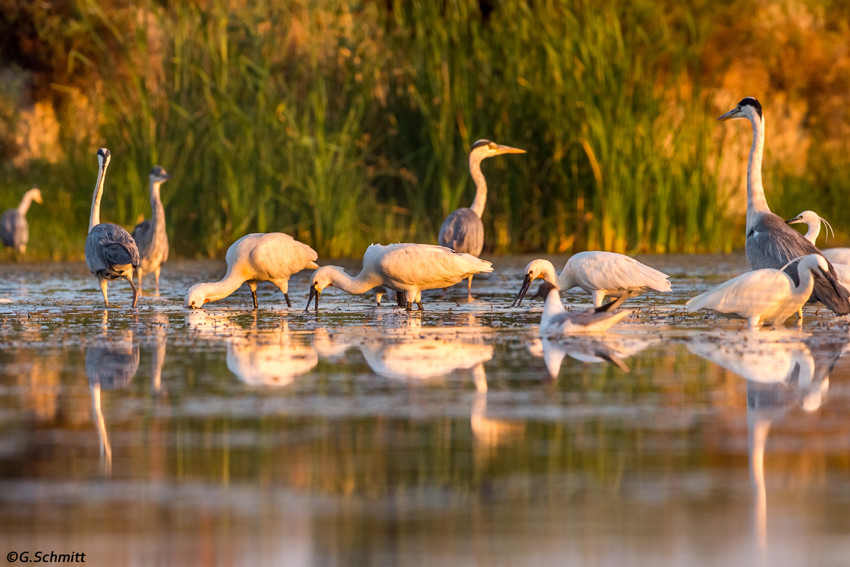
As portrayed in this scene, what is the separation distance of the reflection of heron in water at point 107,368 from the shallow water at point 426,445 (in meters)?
0.03

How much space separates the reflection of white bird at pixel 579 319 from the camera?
365 inches

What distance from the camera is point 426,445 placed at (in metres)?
5.63

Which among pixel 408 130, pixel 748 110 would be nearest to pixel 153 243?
pixel 408 130

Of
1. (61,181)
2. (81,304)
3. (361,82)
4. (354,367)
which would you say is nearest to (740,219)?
(361,82)

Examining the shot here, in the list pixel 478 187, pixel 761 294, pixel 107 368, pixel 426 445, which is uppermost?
pixel 478 187

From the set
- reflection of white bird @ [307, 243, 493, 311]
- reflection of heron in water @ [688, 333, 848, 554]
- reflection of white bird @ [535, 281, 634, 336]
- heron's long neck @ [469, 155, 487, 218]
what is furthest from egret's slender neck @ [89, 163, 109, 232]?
reflection of heron in water @ [688, 333, 848, 554]

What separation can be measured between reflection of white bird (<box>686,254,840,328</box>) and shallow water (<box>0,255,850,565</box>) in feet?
0.74

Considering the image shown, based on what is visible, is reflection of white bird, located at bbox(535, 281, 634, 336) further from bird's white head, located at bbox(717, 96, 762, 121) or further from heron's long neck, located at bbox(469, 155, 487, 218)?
heron's long neck, located at bbox(469, 155, 487, 218)

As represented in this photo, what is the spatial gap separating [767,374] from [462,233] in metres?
7.31

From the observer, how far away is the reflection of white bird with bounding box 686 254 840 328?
31.8 feet

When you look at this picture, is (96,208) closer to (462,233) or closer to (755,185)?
(462,233)

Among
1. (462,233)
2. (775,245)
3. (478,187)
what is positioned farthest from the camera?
(478,187)

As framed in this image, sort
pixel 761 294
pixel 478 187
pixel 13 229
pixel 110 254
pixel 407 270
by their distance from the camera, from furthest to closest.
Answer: pixel 13 229 → pixel 478 187 → pixel 110 254 → pixel 407 270 → pixel 761 294

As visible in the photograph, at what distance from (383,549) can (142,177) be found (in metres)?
14.8
